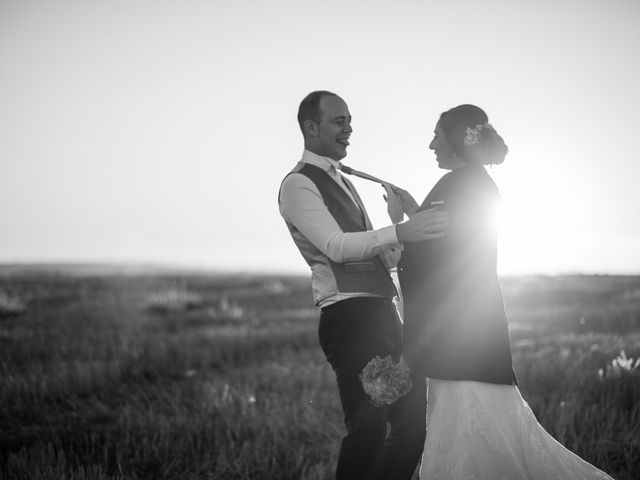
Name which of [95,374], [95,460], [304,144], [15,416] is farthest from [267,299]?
[304,144]

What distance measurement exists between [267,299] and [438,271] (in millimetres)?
17970

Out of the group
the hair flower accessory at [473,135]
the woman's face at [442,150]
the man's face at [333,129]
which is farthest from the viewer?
the man's face at [333,129]

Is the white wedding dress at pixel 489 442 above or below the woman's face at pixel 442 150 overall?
below

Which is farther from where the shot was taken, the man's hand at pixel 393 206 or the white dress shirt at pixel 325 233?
the man's hand at pixel 393 206

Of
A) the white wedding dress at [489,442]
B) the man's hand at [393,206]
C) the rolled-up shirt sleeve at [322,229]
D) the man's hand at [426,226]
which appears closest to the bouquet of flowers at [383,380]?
the white wedding dress at [489,442]

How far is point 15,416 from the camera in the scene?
652 cm

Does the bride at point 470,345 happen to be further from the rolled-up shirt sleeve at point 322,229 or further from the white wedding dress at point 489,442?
the rolled-up shirt sleeve at point 322,229

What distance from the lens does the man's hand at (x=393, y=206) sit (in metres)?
3.54

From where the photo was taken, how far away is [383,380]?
3.06 metres

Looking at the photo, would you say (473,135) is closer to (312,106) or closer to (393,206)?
(393,206)

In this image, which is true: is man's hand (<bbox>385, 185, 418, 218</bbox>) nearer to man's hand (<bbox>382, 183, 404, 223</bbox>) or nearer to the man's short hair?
man's hand (<bbox>382, 183, 404, 223</bbox>)

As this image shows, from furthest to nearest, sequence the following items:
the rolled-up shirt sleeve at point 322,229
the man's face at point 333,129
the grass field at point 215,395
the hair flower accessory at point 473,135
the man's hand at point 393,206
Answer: the grass field at point 215,395
the man's hand at point 393,206
the man's face at point 333,129
the hair flower accessory at point 473,135
the rolled-up shirt sleeve at point 322,229

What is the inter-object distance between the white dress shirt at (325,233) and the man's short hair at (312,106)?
0.20m

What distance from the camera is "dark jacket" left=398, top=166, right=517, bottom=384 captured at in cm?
300
